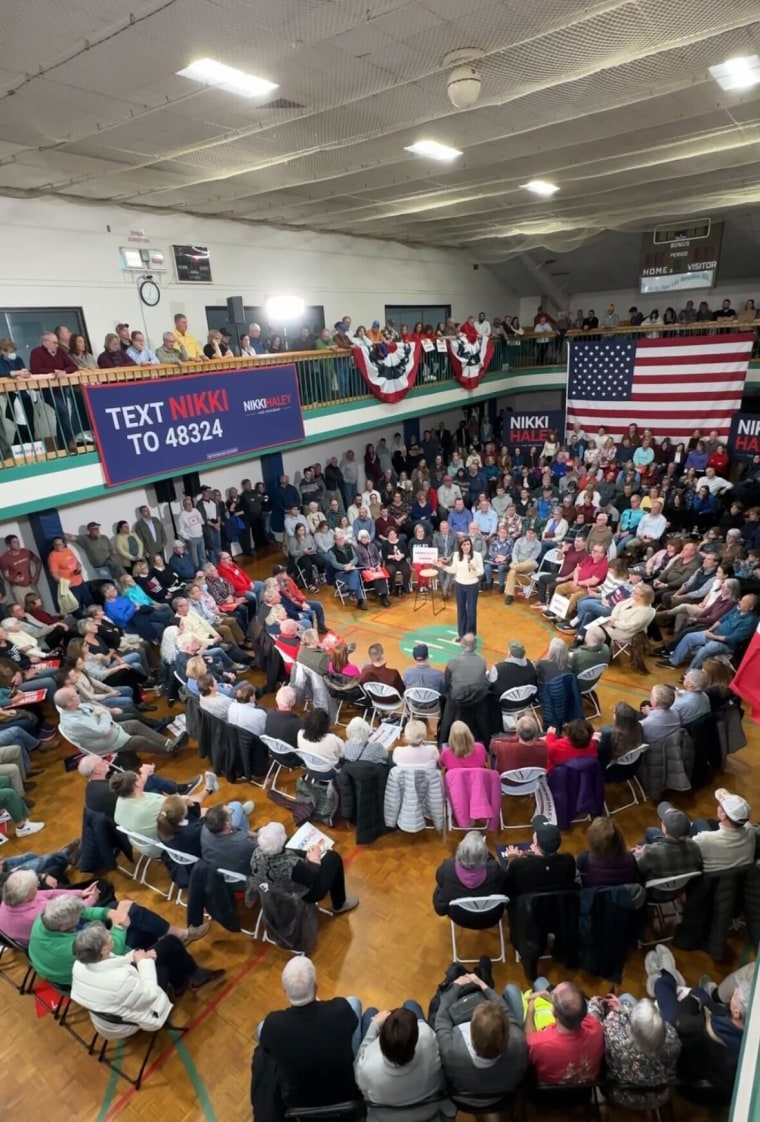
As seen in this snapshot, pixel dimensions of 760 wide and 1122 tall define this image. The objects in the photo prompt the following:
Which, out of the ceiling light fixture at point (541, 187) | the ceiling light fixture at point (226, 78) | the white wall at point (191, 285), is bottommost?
the white wall at point (191, 285)

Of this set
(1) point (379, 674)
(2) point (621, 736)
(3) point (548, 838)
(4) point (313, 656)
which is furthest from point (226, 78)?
(3) point (548, 838)

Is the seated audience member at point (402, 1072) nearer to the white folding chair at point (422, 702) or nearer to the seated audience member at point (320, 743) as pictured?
the seated audience member at point (320, 743)

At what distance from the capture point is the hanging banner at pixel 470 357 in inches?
577

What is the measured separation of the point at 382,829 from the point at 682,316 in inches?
632

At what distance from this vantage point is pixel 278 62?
5410mm

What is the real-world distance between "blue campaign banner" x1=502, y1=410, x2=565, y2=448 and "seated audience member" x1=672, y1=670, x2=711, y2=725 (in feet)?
33.8

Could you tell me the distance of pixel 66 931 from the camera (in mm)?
3309

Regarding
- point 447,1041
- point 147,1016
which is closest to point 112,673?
point 147,1016

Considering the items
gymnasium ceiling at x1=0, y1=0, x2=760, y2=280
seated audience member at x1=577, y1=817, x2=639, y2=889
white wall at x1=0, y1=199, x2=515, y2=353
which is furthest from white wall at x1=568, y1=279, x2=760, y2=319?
seated audience member at x1=577, y1=817, x2=639, y2=889

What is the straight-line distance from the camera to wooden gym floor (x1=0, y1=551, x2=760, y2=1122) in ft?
11.0

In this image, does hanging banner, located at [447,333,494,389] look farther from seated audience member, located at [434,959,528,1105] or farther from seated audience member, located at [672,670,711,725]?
seated audience member, located at [434,959,528,1105]

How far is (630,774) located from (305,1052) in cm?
324

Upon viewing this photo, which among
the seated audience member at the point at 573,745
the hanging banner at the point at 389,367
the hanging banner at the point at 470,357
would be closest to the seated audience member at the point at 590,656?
the seated audience member at the point at 573,745

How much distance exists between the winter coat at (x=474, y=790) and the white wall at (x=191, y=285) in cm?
914
